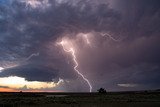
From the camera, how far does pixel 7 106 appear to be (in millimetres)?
39188

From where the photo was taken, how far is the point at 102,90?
5025 inches

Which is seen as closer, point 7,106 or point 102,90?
point 7,106

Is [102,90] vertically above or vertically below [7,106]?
above

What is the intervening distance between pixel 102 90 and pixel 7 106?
91.0 meters
